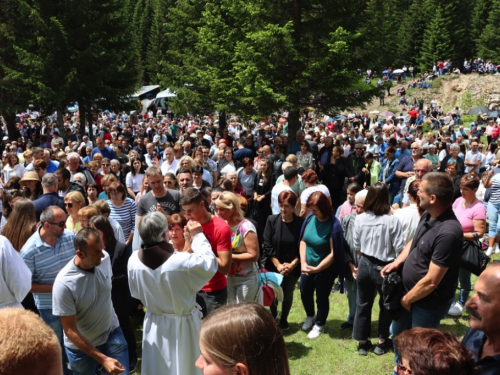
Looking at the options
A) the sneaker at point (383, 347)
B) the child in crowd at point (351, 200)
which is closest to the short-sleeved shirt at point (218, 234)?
the sneaker at point (383, 347)

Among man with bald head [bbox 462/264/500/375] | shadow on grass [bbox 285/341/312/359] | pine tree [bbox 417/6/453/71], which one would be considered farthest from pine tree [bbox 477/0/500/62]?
man with bald head [bbox 462/264/500/375]

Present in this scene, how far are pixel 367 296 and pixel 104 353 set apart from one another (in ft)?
9.30

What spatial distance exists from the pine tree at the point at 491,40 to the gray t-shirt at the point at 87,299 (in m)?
65.0

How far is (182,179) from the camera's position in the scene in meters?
7.09

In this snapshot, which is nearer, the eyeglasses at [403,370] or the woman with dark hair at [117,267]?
the eyeglasses at [403,370]

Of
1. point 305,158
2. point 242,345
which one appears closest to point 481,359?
point 242,345

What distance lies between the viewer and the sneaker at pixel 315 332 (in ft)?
19.3

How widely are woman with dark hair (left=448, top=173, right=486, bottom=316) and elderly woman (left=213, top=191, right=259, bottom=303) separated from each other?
2781 mm

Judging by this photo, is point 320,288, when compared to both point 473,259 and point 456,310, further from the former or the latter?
point 456,310

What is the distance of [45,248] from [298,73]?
13286 millimetres

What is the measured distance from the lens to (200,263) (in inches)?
142

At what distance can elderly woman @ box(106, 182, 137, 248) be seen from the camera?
6.68 m

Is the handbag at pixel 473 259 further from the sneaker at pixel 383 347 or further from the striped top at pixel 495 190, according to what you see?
the striped top at pixel 495 190

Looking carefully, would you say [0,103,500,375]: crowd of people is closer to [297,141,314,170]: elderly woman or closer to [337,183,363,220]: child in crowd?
[337,183,363,220]: child in crowd
